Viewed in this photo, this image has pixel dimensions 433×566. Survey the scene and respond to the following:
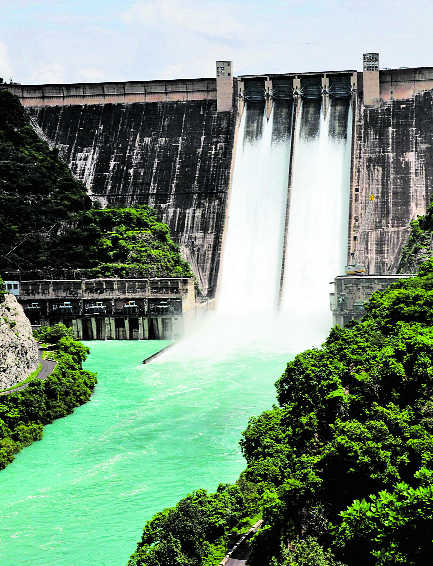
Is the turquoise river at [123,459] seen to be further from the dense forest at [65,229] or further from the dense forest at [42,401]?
the dense forest at [65,229]

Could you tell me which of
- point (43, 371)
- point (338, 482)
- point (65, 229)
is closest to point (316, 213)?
point (65, 229)

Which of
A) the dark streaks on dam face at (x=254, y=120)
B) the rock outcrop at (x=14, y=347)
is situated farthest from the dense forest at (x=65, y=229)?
the rock outcrop at (x=14, y=347)

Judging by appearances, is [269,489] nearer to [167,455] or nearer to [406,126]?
[167,455]

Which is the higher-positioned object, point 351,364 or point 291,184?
point 291,184

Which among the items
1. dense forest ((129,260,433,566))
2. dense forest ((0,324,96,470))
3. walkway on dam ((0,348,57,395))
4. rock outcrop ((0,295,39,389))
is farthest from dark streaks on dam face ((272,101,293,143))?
dense forest ((129,260,433,566))

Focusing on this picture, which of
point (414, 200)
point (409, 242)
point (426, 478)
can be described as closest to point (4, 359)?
point (426, 478)

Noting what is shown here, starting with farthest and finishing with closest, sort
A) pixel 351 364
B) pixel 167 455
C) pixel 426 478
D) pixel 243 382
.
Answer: pixel 243 382 → pixel 167 455 → pixel 351 364 → pixel 426 478

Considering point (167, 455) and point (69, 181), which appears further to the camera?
point (69, 181)
